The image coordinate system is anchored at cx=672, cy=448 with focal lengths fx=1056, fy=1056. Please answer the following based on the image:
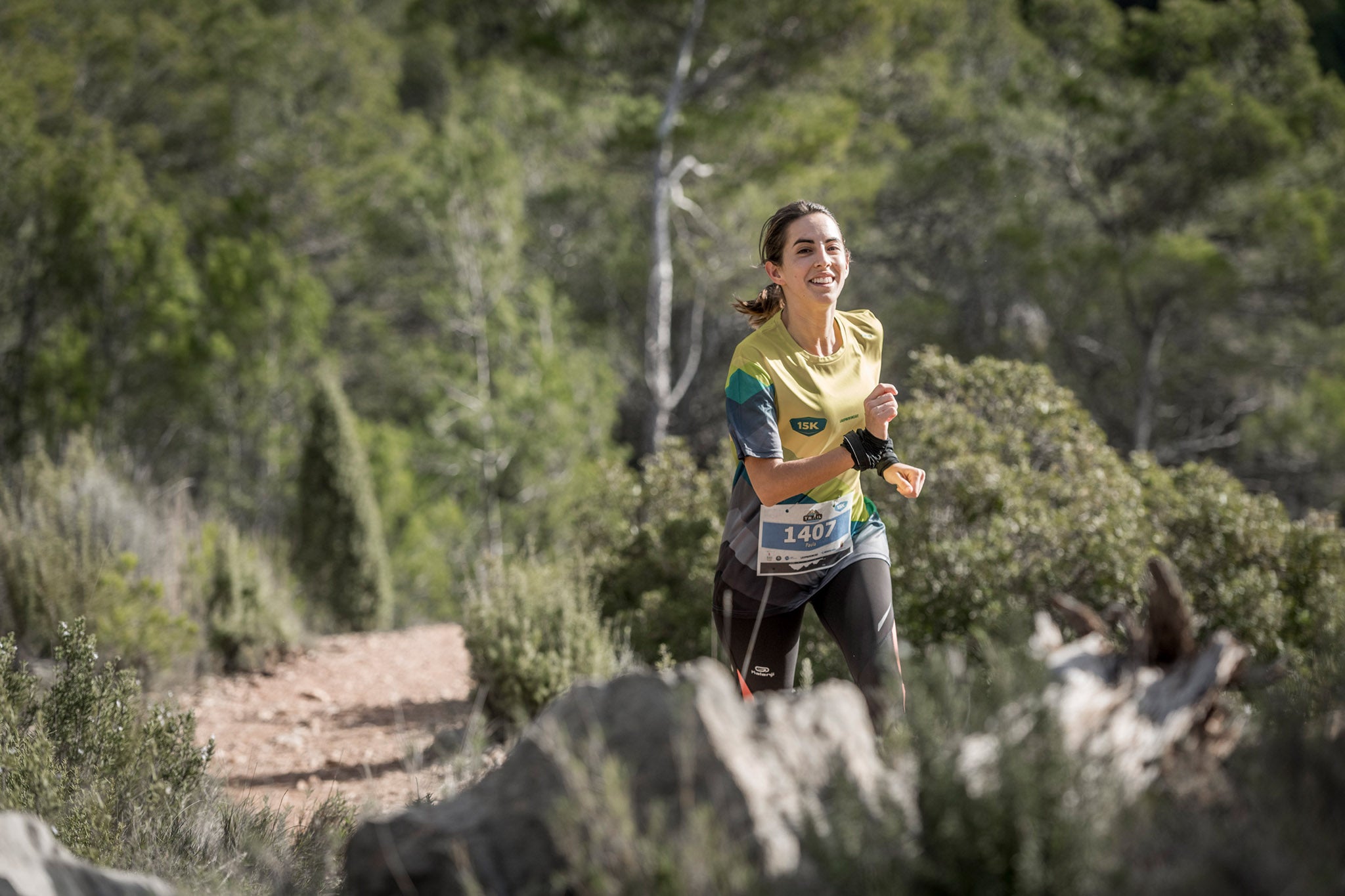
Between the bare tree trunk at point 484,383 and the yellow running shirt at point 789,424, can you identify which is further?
the bare tree trunk at point 484,383

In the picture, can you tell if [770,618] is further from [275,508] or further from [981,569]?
[275,508]

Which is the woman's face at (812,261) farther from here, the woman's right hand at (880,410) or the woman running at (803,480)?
the woman's right hand at (880,410)

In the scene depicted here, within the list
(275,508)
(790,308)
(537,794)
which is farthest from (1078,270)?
(537,794)

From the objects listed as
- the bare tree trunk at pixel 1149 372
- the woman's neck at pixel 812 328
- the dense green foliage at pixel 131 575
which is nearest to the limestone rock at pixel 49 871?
the woman's neck at pixel 812 328

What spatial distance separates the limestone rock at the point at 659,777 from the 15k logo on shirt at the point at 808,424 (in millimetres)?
937

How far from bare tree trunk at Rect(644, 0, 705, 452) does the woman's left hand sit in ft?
31.3

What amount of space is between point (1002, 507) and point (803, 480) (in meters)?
2.31

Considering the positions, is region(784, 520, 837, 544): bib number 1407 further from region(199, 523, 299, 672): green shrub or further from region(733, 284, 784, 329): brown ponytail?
region(199, 523, 299, 672): green shrub

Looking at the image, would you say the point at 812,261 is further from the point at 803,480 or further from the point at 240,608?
the point at 240,608

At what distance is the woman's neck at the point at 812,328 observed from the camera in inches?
99.9

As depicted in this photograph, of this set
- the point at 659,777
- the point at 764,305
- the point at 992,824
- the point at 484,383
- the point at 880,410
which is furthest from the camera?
the point at 484,383

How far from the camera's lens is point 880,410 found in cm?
229

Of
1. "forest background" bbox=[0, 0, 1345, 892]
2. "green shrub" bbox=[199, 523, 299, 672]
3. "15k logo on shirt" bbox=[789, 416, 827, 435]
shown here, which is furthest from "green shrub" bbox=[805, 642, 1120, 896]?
"green shrub" bbox=[199, 523, 299, 672]

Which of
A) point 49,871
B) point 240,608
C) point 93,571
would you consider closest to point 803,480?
point 49,871
